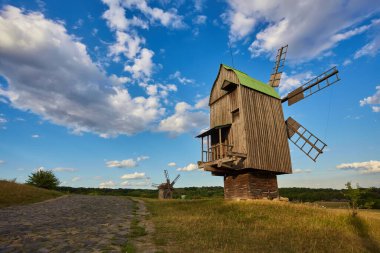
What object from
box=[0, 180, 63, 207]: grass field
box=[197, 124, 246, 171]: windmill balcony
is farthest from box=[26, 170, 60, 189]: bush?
box=[197, 124, 246, 171]: windmill balcony

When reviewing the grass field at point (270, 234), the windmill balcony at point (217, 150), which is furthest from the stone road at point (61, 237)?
the windmill balcony at point (217, 150)

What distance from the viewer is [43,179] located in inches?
1362

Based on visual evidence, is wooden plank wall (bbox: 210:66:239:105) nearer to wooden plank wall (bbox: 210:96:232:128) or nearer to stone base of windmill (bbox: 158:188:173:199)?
wooden plank wall (bbox: 210:96:232:128)

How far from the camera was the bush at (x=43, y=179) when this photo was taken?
34312mm

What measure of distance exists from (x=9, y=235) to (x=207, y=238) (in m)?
5.74

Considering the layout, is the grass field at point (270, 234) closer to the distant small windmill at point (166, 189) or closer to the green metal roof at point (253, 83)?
the green metal roof at point (253, 83)

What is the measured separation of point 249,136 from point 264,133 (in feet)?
5.47

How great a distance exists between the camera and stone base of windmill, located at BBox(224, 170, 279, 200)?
20.3 metres

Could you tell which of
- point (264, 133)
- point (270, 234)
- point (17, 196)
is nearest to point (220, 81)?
point (264, 133)

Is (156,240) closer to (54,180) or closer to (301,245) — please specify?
(301,245)

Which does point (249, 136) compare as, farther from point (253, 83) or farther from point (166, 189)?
point (166, 189)

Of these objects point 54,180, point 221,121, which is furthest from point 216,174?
point 54,180

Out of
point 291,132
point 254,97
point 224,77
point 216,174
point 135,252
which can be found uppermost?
point 224,77

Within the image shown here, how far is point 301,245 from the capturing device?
8375mm
